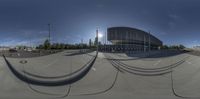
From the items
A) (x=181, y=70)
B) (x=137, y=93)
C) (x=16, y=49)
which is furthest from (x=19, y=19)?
(x=181, y=70)

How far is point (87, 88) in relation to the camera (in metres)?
2.17

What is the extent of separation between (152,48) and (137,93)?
850 mm

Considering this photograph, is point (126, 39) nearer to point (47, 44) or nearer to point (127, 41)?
point (127, 41)

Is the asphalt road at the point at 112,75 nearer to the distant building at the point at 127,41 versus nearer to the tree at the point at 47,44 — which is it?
the tree at the point at 47,44

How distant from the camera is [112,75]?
214cm

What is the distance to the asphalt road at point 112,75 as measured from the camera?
205 centimetres

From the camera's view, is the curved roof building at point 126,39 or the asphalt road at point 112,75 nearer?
the curved roof building at point 126,39

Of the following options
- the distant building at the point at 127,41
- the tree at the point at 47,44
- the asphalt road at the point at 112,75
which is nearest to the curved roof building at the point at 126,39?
the distant building at the point at 127,41

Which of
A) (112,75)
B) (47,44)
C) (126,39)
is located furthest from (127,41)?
(47,44)

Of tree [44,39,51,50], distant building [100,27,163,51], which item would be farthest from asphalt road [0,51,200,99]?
distant building [100,27,163,51]

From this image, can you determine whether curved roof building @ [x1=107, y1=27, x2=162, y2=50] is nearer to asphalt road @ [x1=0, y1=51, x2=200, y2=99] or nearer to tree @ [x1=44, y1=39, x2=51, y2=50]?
asphalt road @ [x1=0, y1=51, x2=200, y2=99]

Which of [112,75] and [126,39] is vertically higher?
[126,39]

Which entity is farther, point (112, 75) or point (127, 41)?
point (112, 75)

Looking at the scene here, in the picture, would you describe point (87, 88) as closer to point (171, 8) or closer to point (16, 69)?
point (16, 69)
